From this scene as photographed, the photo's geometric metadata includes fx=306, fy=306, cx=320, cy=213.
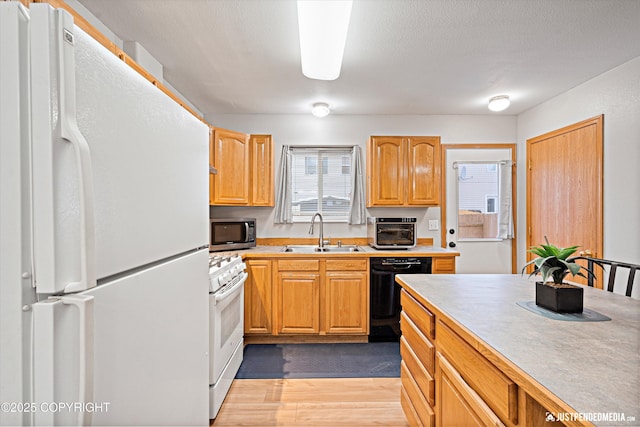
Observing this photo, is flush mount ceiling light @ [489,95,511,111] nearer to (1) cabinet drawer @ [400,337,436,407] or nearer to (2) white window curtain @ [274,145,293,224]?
(2) white window curtain @ [274,145,293,224]

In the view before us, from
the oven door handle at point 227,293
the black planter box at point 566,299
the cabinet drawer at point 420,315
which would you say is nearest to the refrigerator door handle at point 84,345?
the cabinet drawer at point 420,315

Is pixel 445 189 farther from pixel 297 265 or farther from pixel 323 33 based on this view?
pixel 323 33

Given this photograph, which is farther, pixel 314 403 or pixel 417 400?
pixel 314 403

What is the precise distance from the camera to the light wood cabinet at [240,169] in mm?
3143

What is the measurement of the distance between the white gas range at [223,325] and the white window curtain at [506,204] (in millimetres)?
3077

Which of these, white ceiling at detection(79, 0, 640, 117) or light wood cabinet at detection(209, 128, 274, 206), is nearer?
white ceiling at detection(79, 0, 640, 117)

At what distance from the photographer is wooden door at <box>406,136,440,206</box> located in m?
3.38

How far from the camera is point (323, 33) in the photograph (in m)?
1.67

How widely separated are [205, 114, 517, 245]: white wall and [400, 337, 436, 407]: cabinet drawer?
2034 millimetres

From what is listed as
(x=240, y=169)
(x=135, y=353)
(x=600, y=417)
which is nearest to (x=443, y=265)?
(x=240, y=169)

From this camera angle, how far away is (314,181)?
3752 millimetres

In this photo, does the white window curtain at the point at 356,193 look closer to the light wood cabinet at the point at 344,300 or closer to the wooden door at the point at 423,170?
the wooden door at the point at 423,170

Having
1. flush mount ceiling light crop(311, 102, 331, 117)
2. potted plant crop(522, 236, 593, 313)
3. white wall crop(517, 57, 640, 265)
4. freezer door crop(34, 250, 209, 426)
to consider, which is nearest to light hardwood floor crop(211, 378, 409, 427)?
freezer door crop(34, 250, 209, 426)

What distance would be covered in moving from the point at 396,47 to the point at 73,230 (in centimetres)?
225
